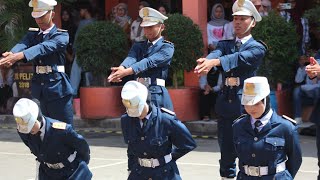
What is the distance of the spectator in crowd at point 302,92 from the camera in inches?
528

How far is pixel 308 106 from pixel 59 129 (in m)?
7.50

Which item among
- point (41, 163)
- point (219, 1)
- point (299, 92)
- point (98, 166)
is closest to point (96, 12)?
point (219, 1)

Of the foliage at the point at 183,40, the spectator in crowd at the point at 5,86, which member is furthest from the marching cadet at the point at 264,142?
the spectator in crowd at the point at 5,86

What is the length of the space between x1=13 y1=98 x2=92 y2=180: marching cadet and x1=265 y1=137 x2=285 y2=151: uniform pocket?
1745 millimetres

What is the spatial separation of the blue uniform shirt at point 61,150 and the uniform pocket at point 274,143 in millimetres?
1744

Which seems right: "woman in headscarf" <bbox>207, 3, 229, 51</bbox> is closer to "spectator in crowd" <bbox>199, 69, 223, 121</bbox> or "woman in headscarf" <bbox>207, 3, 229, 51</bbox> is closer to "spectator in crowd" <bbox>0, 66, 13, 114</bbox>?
"spectator in crowd" <bbox>199, 69, 223, 121</bbox>

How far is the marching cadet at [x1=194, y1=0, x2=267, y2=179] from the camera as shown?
7.80m

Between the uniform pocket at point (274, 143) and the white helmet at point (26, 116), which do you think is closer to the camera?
the uniform pocket at point (274, 143)

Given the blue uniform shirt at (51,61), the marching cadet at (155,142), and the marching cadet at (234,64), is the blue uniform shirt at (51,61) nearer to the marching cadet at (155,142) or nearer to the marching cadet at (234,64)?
the marching cadet at (234,64)

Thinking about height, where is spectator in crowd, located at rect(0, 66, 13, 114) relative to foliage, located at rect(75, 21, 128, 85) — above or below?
below

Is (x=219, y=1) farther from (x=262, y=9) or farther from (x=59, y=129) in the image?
(x=59, y=129)

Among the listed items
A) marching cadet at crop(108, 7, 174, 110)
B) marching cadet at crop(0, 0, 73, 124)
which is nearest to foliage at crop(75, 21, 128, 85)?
marching cadet at crop(0, 0, 73, 124)

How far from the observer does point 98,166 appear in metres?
10.8

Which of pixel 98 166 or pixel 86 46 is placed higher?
pixel 86 46
